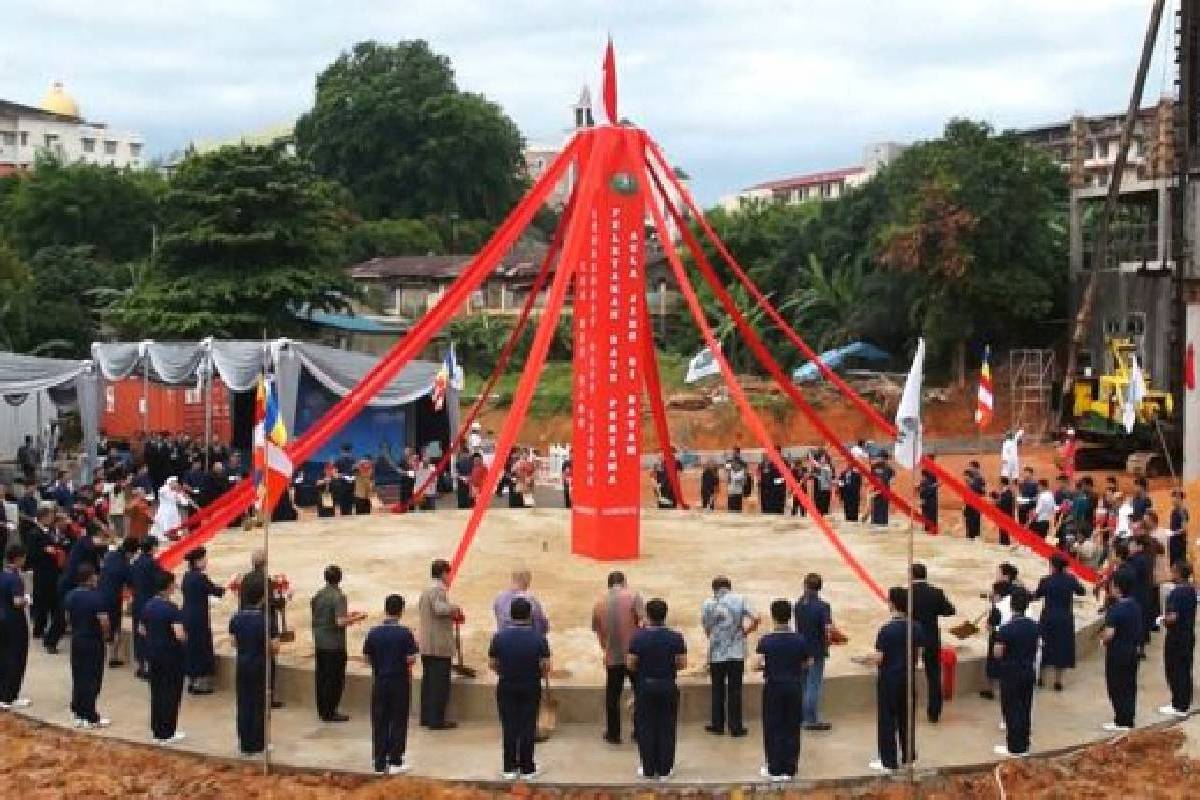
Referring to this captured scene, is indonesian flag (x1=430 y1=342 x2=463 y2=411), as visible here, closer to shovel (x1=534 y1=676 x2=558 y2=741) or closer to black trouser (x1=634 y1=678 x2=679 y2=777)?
shovel (x1=534 y1=676 x2=558 y2=741)

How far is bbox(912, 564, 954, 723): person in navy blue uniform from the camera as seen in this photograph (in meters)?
9.52

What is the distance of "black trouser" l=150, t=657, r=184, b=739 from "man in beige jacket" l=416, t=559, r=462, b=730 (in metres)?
1.79

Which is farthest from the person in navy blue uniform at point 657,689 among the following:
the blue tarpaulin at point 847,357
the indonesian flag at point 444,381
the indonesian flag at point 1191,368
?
the blue tarpaulin at point 847,357

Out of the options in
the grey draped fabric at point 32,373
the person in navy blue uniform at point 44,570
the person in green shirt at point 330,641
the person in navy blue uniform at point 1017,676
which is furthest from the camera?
the grey draped fabric at point 32,373

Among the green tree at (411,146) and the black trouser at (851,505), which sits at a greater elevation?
the green tree at (411,146)

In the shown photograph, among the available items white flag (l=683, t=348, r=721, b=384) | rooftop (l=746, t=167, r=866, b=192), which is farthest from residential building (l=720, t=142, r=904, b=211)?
white flag (l=683, t=348, r=721, b=384)

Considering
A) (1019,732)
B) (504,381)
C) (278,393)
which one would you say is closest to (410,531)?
(278,393)

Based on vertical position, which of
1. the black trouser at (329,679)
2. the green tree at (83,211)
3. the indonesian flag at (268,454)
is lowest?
the black trouser at (329,679)

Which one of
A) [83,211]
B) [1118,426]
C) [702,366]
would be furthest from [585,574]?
[83,211]

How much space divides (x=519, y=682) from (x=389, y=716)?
0.97 m

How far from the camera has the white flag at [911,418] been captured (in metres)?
9.38

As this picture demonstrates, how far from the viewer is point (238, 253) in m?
33.3

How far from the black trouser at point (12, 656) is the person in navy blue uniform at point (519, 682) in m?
4.22

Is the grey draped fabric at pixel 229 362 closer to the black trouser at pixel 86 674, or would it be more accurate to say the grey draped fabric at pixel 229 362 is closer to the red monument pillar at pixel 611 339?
the red monument pillar at pixel 611 339
